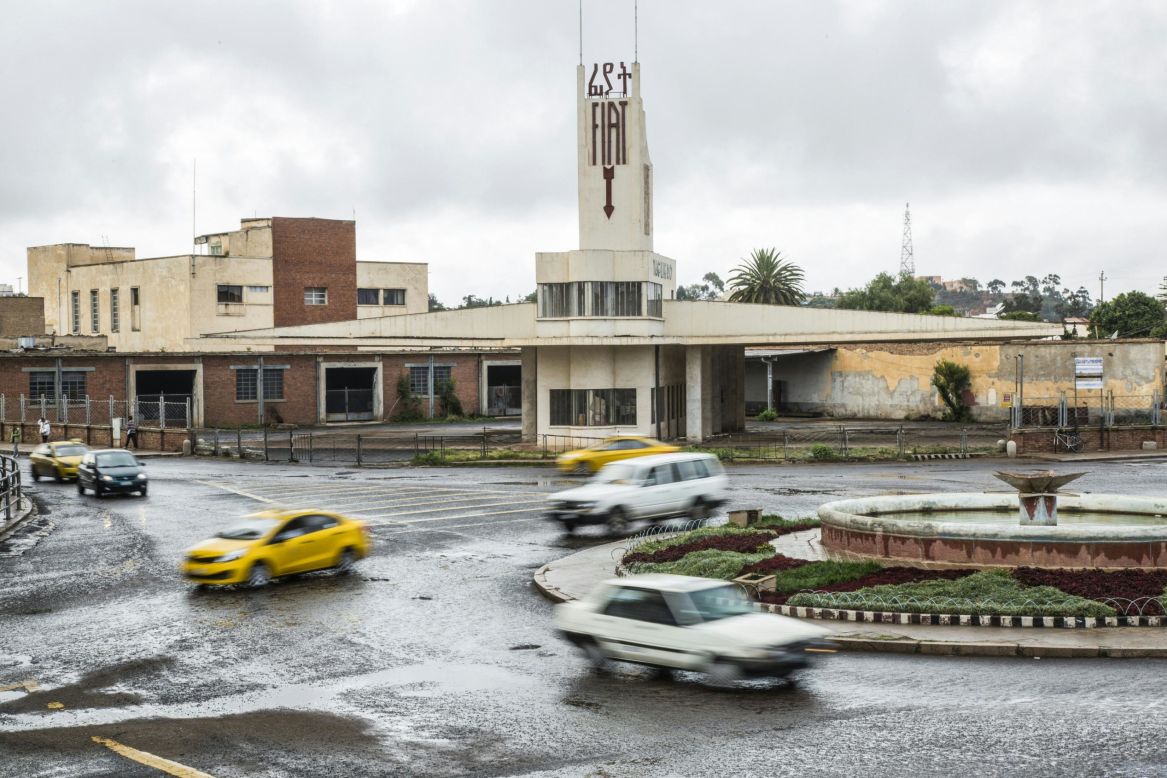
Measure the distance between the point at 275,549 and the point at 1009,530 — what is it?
46.0 ft

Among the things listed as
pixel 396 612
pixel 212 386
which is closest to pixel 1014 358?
pixel 212 386

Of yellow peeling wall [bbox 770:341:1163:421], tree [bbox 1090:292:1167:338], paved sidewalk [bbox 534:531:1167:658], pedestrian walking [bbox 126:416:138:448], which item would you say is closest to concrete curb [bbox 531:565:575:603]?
paved sidewalk [bbox 534:531:1167:658]

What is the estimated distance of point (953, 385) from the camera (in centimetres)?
7638

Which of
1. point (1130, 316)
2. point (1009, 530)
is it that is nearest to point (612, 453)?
point (1009, 530)

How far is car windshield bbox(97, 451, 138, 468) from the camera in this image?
141ft

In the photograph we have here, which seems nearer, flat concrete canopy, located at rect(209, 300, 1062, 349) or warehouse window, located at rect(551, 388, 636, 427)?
flat concrete canopy, located at rect(209, 300, 1062, 349)

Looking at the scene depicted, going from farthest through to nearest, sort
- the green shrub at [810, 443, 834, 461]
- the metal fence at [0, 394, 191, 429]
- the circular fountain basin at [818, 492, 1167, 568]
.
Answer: the metal fence at [0, 394, 191, 429], the green shrub at [810, 443, 834, 461], the circular fountain basin at [818, 492, 1167, 568]

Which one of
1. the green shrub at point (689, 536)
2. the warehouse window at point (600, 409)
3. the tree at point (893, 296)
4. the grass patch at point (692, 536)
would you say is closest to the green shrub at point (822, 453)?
Answer: the warehouse window at point (600, 409)

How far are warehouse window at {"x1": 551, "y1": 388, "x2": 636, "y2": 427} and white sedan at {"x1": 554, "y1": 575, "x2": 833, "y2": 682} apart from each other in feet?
142

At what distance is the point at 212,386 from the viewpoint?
79.6 m

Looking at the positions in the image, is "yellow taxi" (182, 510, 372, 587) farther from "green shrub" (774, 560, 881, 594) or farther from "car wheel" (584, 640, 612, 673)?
"car wheel" (584, 640, 612, 673)

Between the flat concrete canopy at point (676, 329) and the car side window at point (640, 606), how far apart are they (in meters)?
40.9

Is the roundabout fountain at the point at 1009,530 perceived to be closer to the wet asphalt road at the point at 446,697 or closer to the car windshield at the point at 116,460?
the wet asphalt road at the point at 446,697

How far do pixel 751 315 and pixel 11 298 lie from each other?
204ft
